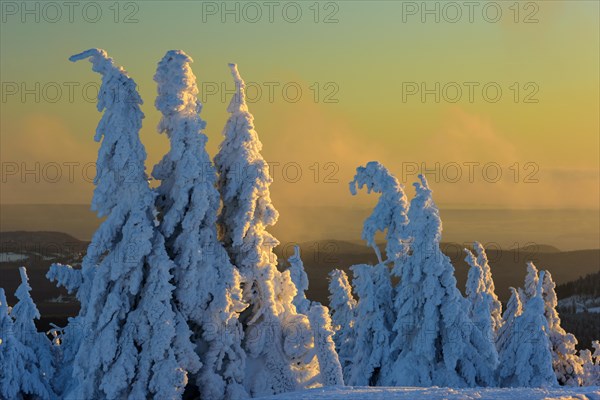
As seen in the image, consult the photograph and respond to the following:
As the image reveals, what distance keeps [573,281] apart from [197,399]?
168m

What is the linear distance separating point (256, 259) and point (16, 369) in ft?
43.3

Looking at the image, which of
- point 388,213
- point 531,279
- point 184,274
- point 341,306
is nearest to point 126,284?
point 184,274

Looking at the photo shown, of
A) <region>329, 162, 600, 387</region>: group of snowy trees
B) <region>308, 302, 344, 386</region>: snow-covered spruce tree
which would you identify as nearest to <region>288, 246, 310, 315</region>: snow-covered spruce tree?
<region>329, 162, 600, 387</region>: group of snowy trees

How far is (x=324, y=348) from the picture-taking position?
37.0 metres

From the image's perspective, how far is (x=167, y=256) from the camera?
34719mm

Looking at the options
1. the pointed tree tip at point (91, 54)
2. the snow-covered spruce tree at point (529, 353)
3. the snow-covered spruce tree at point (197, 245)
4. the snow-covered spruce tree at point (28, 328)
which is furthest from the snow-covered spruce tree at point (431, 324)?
the pointed tree tip at point (91, 54)

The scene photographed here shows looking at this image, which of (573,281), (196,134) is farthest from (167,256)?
(573,281)

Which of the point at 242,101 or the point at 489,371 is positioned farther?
the point at 489,371

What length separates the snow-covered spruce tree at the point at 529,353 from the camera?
48.7m

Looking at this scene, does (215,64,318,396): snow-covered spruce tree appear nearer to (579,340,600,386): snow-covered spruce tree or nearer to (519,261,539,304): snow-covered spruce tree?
(519,261,539,304): snow-covered spruce tree

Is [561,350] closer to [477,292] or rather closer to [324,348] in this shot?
[477,292]

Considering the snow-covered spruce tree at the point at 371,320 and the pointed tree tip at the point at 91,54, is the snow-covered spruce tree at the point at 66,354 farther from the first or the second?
the snow-covered spruce tree at the point at 371,320

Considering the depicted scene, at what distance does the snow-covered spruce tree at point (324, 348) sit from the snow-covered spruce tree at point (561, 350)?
1978 centimetres

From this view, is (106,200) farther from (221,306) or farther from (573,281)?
(573,281)
